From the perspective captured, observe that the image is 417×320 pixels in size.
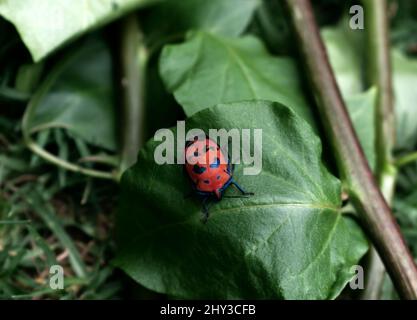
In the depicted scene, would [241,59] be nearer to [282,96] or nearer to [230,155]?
[282,96]

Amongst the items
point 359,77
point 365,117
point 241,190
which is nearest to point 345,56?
point 359,77

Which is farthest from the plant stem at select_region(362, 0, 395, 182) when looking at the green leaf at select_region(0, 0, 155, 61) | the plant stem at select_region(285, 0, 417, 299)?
the green leaf at select_region(0, 0, 155, 61)

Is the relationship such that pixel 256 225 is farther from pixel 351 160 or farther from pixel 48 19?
pixel 48 19

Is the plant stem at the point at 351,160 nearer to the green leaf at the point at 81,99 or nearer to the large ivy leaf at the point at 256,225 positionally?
the large ivy leaf at the point at 256,225

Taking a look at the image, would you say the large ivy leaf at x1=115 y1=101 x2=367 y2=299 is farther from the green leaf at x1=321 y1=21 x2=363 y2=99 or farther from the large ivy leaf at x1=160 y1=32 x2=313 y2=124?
the green leaf at x1=321 y1=21 x2=363 y2=99

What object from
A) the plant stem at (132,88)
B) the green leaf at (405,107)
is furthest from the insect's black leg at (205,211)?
the green leaf at (405,107)

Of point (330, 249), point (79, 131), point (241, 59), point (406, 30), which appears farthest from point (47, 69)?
point (406, 30)
